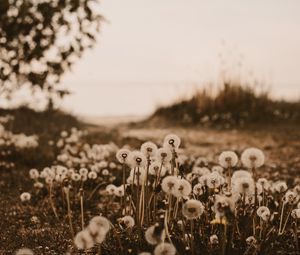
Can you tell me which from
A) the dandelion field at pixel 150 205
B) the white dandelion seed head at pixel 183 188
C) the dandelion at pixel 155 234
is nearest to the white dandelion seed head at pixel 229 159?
the dandelion field at pixel 150 205

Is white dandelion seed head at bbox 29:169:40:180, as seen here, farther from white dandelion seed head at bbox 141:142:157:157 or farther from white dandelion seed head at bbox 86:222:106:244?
white dandelion seed head at bbox 86:222:106:244

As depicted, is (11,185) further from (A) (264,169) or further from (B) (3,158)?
(A) (264,169)

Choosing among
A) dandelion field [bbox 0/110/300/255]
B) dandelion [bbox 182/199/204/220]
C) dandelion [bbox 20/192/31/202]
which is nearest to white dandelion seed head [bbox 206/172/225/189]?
dandelion field [bbox 0/110/300/255]

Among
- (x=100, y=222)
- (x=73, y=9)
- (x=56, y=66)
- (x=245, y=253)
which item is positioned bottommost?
(x=245, y=253)

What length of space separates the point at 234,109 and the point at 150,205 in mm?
8806

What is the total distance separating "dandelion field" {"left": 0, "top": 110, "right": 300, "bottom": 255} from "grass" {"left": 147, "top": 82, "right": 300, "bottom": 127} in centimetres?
382

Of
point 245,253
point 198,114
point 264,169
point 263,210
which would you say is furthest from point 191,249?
point 198,114

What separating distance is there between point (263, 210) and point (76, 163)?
11.4 feet

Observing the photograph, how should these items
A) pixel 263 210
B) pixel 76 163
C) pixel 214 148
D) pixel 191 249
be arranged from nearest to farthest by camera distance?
pixel 191 249 → pixel 263 210 → pixel 76 163 → pixel 214 148

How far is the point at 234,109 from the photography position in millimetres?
12867

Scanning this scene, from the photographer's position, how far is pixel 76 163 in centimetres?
682

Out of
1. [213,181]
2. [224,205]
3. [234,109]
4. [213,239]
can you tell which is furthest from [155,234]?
[234,109]

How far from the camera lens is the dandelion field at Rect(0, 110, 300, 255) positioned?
3.29 meters

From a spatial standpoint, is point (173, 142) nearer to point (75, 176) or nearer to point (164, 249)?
point (164, 249)
